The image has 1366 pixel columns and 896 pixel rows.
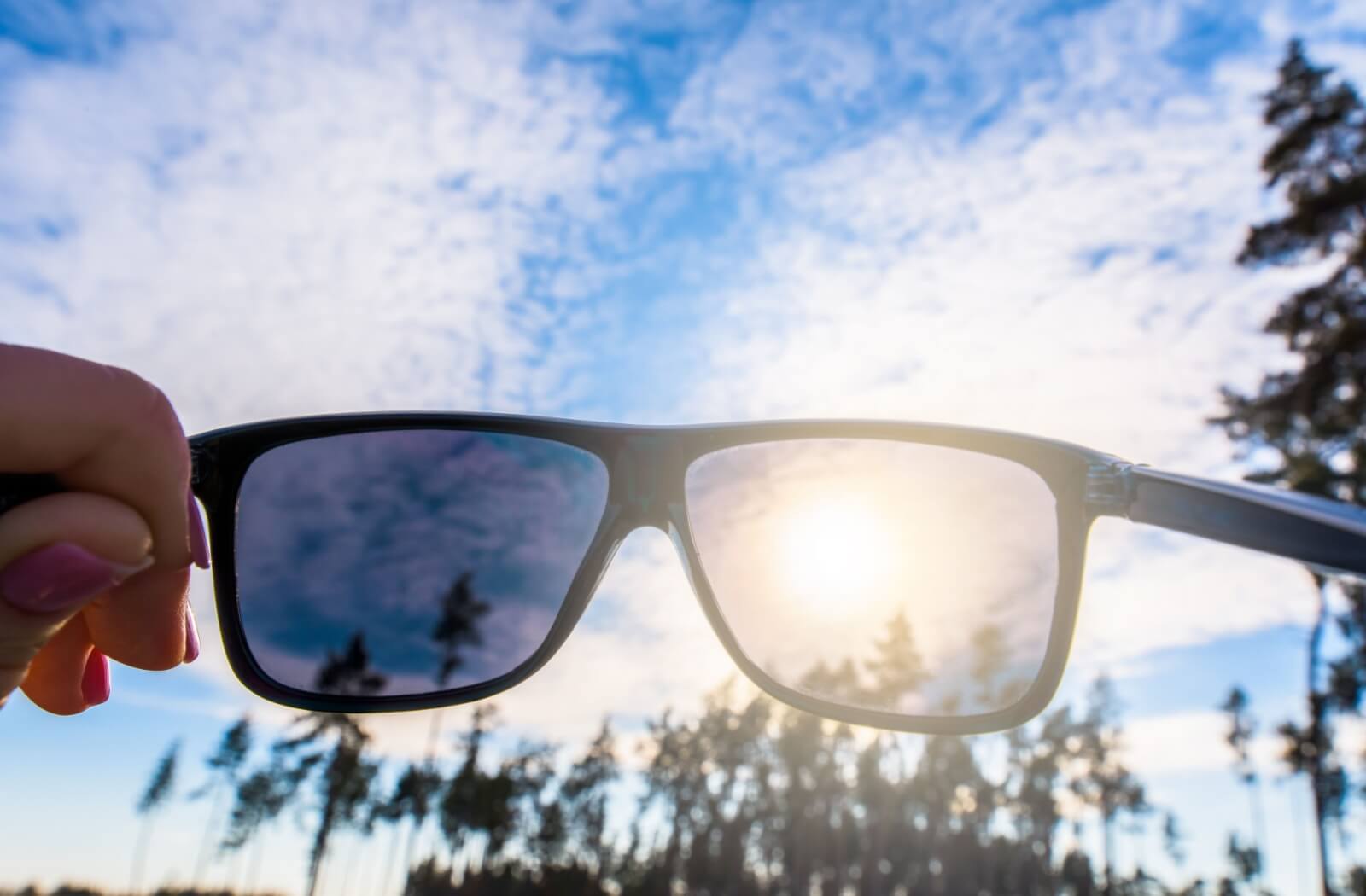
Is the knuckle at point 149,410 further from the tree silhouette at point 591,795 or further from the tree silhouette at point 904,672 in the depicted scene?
the tree silhouette at point 591,795

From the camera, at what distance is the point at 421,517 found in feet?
6.08

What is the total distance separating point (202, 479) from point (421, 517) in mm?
546

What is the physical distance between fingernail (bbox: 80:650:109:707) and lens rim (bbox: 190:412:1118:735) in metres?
0.43

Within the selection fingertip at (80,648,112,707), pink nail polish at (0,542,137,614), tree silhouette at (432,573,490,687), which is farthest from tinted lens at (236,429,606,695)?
pink nail polish at (0,542,137,614)

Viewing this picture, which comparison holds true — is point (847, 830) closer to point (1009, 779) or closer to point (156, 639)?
point (1009, 779)

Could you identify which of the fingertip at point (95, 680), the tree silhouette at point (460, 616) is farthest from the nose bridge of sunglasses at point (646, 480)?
the fingertip at point (95, 680)

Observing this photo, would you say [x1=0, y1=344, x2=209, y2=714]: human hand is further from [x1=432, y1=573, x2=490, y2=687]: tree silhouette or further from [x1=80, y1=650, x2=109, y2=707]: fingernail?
[x1=432, y1=573, x2=490, y2=687]: tree silhouette

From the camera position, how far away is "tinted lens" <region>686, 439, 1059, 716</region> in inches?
75.0

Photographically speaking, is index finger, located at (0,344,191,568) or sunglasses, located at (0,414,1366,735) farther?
sunglasses, located at (0,414,1366,735)

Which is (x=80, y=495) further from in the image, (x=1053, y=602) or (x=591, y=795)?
(x=591, y=795)

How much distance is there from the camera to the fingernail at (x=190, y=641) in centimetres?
97

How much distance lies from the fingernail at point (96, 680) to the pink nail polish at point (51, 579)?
43 centimetres

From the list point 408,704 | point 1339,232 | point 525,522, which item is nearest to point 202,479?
point 408,704

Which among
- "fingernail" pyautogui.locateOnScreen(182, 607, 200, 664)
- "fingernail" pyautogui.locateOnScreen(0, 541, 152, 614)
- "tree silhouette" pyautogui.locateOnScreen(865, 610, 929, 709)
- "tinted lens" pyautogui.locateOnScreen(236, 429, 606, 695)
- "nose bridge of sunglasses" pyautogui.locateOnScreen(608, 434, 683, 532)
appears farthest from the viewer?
"tree silhouette" pyautogui.locateOnScreen(865, 610, 929, 709)
